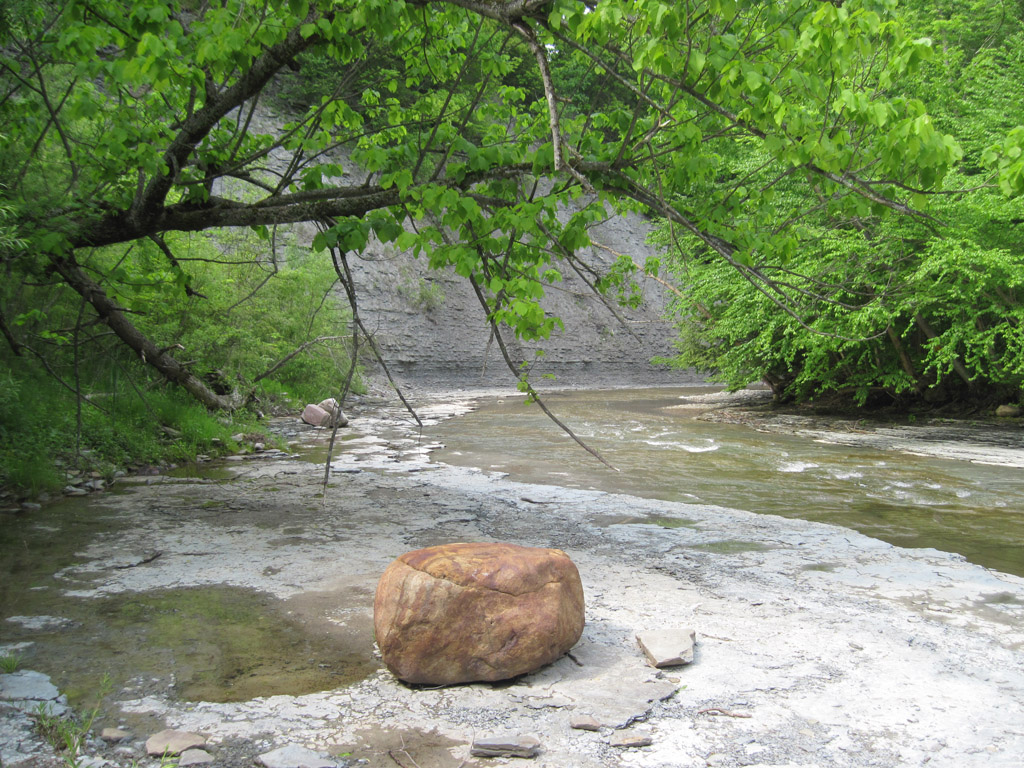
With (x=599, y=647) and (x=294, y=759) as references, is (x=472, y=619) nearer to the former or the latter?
(x=599, y=647)

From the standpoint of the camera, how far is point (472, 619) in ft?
9.88

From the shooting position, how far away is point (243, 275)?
12711 mm

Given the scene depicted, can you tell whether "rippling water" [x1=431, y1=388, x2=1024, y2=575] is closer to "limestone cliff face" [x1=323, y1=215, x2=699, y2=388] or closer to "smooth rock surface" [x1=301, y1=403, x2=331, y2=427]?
"smooth rock surface" [x1=301, y1=403, x2=331, y2=427]

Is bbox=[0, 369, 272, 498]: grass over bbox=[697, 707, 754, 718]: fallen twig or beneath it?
over

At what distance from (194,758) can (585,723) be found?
4.45ft

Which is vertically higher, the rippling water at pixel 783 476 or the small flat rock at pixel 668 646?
the small flat rock at pixel 668 646

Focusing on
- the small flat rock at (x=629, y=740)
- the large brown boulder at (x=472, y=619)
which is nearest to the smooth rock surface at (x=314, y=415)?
the large brown boulder at (x=472, y=619)

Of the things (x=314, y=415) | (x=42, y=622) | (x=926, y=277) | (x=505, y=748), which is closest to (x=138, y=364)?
(x=314, y=415)

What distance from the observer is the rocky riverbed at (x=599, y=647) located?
2.59 metres

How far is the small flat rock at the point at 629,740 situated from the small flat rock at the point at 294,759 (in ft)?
3.17

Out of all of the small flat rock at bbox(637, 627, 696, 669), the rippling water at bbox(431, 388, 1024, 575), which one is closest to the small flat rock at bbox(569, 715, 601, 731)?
the small flat rock at bbox(637, 627, 696, 669)

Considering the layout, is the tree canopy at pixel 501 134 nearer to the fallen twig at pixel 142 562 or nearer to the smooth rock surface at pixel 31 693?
the fallen twig at pixel 142 562

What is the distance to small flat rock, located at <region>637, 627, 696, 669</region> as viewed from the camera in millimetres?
3154

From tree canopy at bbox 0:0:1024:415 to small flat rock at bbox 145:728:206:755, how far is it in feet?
6.93
